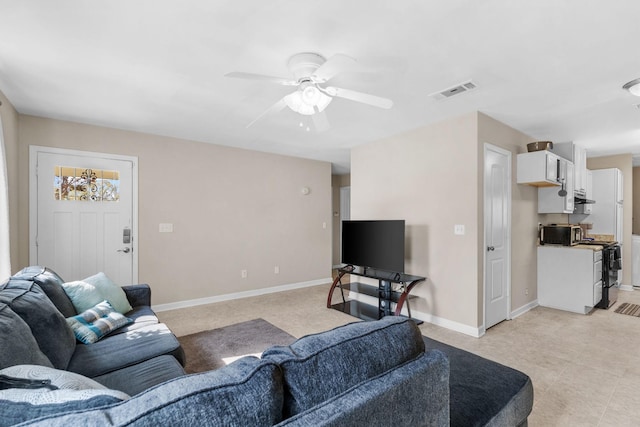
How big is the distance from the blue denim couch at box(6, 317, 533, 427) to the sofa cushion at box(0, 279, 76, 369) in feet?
4.48

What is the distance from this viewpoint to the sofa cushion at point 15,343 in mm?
1252

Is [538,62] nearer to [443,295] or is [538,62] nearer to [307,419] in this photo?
[443,295]

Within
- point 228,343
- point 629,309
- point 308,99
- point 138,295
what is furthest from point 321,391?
point 629,309

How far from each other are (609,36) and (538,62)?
15.7 inches

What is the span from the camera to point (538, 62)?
2.34m

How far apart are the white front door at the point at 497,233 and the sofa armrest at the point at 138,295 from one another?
3593mm

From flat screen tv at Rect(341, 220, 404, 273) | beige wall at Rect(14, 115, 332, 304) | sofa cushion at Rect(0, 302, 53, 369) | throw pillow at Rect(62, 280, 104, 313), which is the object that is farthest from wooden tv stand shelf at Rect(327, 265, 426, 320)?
sofa cushion at Rect(0, 302, 53, 369)

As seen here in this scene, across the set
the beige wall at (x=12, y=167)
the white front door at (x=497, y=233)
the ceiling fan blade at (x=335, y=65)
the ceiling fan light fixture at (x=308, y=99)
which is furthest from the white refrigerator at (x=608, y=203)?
the beige wall at (x=12, y=167)

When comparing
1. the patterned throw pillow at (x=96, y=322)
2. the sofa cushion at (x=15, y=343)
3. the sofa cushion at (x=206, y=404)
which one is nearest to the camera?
the sofa cushion at (x=206, y=404)

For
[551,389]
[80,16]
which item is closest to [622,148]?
[551,389]

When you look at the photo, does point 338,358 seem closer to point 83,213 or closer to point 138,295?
point 138,295

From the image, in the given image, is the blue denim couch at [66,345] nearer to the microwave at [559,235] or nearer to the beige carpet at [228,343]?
the beige carpet at [228,343]

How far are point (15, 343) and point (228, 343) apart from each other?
207cm

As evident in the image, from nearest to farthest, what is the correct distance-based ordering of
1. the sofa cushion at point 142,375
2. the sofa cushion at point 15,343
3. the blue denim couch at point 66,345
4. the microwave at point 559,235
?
the sofa cushion at point 15,343 → the blue denim couch at point 66,345 → the sofa cushion at point 142,375 → the microwave at point 559,235
